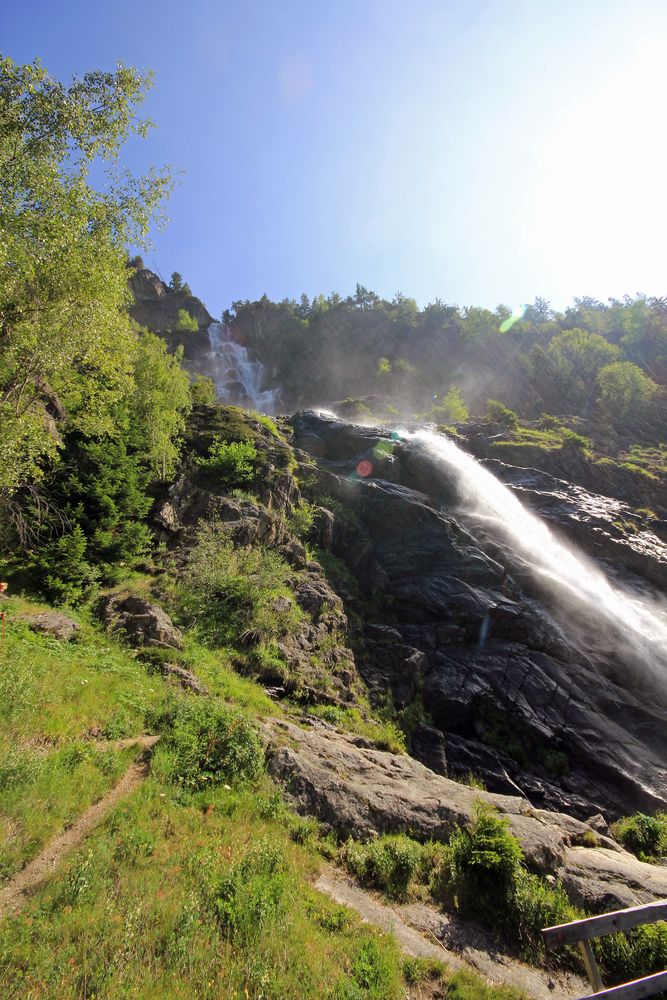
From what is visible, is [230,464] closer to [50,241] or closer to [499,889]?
[50,241]

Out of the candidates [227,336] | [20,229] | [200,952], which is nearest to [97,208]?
[20,229]

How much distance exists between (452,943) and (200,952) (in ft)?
13.4

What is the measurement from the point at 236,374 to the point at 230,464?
5134cm

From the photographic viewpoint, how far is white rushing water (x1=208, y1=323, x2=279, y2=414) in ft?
206

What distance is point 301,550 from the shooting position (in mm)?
21594

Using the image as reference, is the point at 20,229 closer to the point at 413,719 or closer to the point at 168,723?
the point at 168,723

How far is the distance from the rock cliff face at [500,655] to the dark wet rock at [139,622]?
27.0 feet

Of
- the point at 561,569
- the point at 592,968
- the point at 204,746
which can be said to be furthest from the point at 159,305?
the point at 592,968

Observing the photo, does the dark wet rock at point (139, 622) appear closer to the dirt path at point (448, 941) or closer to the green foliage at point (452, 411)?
the dirt path at point (448, 941)

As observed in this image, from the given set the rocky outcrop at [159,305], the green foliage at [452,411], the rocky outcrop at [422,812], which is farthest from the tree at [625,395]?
the rocky outcrop at [159,305]

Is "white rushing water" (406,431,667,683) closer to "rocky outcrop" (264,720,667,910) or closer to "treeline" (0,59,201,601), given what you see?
"rocky outcrop" (264,720,667,910)

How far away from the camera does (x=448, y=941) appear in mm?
6559

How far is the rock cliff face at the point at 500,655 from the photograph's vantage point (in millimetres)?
15070

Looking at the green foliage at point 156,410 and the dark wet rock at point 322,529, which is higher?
the green foliage at point 156,410
